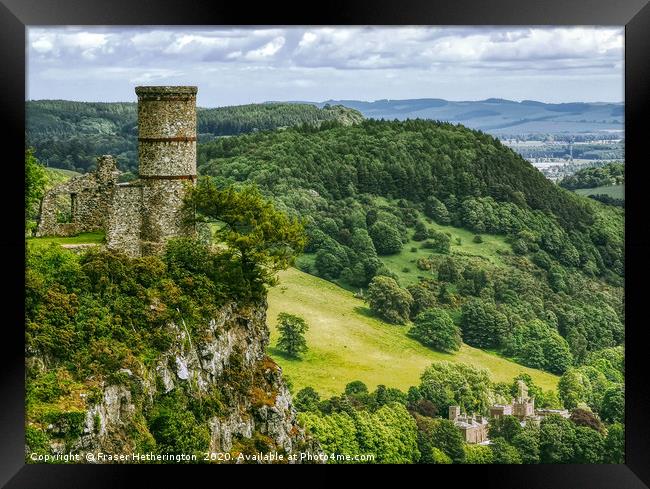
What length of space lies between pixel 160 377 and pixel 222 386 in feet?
6.99

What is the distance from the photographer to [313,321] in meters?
46.4

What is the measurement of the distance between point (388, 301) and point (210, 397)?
31.0 metres

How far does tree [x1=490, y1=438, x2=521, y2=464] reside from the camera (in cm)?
3980

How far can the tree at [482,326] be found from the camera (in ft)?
173

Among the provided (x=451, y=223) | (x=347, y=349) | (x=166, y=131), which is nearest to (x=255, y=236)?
(x=166, y=131)

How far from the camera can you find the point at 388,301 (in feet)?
168

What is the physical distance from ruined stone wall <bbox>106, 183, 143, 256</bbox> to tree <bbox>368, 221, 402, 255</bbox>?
38.3 m

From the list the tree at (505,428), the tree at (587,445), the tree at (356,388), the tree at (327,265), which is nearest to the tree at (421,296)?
the tree at (327,265)

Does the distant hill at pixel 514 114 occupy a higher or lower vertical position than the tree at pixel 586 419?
higher

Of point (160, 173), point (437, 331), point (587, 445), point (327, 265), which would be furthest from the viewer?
point (327, 265)

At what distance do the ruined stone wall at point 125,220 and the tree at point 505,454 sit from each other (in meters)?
23.4

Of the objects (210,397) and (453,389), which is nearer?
(210,397)

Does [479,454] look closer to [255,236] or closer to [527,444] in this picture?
[527,444]

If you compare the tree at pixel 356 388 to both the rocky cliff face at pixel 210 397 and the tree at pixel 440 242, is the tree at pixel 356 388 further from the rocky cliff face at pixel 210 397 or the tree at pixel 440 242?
the rocky cliff face at pixel 210 397
